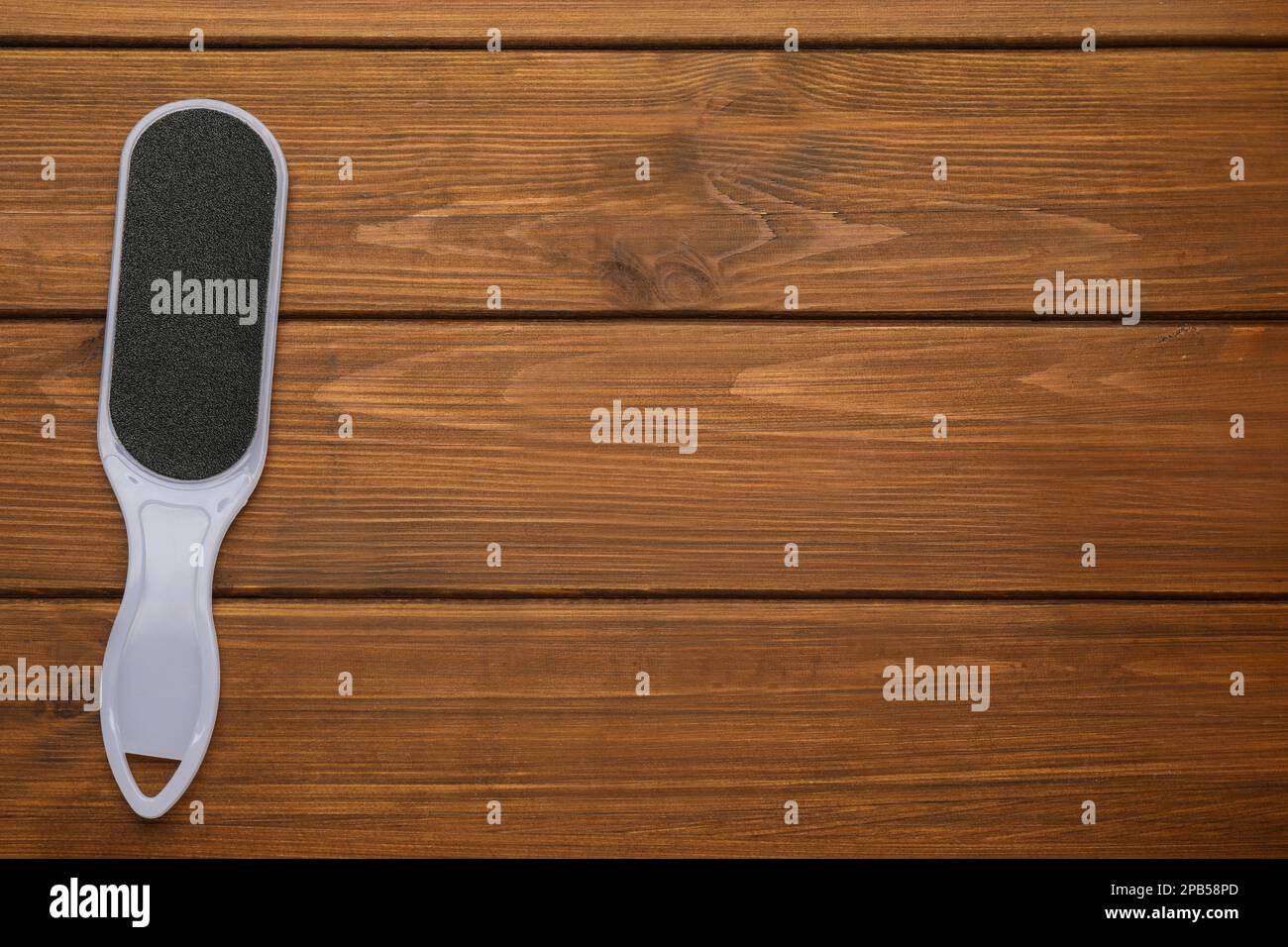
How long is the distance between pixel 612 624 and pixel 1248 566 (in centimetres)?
47

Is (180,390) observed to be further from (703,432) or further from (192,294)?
(703,432)

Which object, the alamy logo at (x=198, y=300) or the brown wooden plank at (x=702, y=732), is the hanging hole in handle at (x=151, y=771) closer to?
the brown wooden plank at (x=702, y=732)

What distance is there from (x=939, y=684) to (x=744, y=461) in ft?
0.72

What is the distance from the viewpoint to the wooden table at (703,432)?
1.87ft

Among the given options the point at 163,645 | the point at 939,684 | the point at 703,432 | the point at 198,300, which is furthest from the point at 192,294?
the point at 939,684

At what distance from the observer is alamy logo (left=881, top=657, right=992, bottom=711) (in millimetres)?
574

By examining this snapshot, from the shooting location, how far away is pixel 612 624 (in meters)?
0.58

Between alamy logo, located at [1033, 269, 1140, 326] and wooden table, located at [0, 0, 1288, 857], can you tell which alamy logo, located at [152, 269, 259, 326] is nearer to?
wooden table, located at [0, 0, 1288, 857]

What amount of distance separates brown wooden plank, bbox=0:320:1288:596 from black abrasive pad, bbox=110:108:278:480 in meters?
0.03

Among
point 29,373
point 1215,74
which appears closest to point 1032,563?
point 1215,74

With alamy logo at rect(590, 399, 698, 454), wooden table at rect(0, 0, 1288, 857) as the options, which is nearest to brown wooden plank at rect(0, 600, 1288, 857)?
wooden table at rect(0, 0, 1288, 857)
